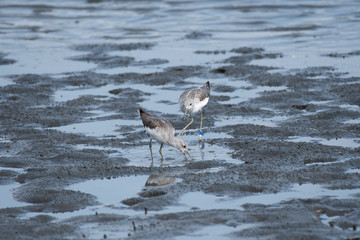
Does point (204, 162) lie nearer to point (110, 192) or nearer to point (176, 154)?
point (176, 154)

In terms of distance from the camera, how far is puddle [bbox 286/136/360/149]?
38.5 feet

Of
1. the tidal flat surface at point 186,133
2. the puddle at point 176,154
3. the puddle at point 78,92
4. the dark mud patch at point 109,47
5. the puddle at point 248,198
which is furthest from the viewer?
the dark mud patch at point 109,47

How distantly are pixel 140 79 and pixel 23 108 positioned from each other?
12.0ft

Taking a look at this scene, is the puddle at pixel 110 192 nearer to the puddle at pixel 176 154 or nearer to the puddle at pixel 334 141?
the puddle at pixel 176 154

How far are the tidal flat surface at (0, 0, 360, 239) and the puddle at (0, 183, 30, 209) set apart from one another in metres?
0.03

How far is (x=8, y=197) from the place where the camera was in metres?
9.65

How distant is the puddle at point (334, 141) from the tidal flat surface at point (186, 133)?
4 centimetres

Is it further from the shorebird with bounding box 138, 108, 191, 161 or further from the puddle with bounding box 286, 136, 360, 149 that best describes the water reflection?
the puddle with bounding box 286, 136, 360, 149

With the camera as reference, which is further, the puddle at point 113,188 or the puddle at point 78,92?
the puddle at point 78,92

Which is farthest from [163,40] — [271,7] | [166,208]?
[166,208]

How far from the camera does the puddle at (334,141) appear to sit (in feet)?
38.5

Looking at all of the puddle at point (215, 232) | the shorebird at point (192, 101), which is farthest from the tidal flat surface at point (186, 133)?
the shorebird at point (192, 101)

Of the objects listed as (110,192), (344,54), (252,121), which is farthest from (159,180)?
(344,54)

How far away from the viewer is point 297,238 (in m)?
7.81
